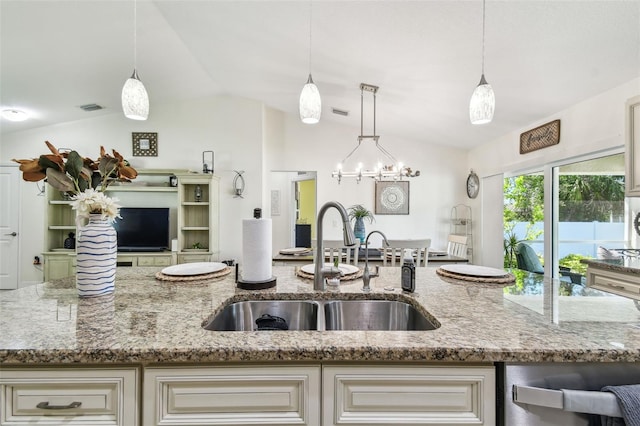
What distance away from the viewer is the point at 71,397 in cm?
74

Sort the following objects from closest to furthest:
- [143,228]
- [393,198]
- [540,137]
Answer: [540,137] < [143,228] < [393,198]

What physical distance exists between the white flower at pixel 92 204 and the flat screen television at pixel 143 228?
3337 millimetres

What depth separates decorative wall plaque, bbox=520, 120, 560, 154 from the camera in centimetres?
277

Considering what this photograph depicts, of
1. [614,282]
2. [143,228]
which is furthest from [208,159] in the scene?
[614,282]

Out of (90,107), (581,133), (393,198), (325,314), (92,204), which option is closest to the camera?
(92,204)

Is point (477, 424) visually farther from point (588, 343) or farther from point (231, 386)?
point (231, 386)

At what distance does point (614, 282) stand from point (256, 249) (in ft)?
8.17

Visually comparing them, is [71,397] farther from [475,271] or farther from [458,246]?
[458,246]

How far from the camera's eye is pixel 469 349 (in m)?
0.73

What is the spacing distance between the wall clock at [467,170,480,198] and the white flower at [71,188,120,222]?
4702 millimetres

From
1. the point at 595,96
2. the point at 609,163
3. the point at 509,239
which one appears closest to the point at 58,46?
the point at 595,96

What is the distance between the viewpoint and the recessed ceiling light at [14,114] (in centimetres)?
368

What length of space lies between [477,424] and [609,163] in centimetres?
294

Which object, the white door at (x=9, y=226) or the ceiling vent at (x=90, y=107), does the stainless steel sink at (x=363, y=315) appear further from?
the white door at (x=9, y=226)
